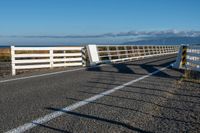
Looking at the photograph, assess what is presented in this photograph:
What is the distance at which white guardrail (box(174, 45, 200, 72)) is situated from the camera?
1662cm

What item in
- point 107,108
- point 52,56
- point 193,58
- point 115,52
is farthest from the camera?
point 115,52

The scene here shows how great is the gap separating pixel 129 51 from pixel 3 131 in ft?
93.7

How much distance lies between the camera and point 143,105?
757 centimetres

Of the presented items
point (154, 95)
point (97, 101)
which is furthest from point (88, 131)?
point (154, 95)

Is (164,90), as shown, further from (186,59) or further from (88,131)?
(186,59)

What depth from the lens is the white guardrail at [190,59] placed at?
54.5 feet

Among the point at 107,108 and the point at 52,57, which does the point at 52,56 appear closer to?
the point at 52,57

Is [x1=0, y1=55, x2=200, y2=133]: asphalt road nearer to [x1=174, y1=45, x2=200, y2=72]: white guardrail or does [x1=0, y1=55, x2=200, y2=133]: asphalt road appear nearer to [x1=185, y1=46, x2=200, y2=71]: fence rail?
[x1=185, y1=46, x2=200, y2=71]: fence rail

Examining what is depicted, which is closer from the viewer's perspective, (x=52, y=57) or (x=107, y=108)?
(x=107, y=108)

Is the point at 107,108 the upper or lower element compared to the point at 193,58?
lower

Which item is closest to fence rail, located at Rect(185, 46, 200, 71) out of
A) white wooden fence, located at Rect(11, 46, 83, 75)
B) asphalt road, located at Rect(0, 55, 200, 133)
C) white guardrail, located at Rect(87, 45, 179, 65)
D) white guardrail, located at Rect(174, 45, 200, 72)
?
white guardrail, located at Rect(174, 45, 200, 72)

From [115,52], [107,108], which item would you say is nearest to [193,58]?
[107,108]

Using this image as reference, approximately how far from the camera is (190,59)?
1756 centimetres

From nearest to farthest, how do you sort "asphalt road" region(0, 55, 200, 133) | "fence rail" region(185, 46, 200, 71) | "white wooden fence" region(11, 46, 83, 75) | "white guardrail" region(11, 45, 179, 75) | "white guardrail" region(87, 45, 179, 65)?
"asphalt road" region(0, 55, 200, 133), "fence rail" region(185, 46, 200, 71), "white guardrail" region(11, 45, 179, 75), "white wooden fence" region(11, 46, 83, 75), "white guardrail" region(87, 45, 179, 65)
